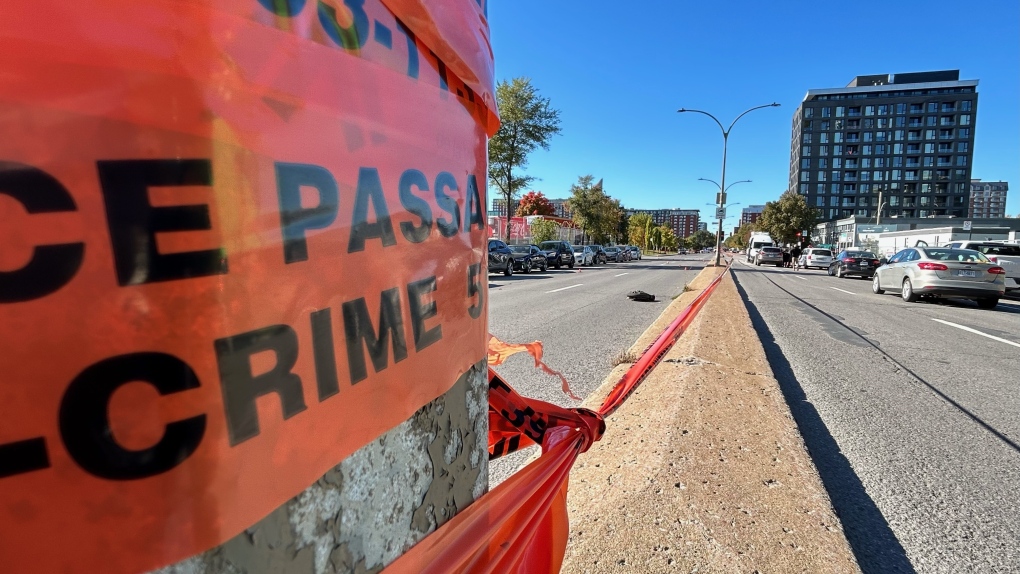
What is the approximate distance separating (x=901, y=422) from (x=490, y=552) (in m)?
4.17

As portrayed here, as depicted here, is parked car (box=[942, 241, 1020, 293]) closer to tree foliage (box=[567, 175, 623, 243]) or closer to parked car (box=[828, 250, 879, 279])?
parked car (box=[828, 250, 879, 279])

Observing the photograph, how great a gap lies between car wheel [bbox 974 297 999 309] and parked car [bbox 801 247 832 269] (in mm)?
22135

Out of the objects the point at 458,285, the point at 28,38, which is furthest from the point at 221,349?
the point at 458,285

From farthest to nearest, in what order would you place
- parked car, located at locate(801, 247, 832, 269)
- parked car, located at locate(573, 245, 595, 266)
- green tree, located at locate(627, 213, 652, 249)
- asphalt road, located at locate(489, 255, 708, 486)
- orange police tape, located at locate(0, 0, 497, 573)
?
green tree, located at locate(627, 213, 652, 249) < parked car, located at locate(801, 247, 832, 269) < parked car, located at locate(573, 245, 595, 266) < asphalt road, located at locate(489, 255, 708, 486) < orange police tape, located at locate(0, 0, 497, 573)

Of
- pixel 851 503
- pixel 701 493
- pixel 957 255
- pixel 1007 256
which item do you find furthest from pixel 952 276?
pixel 701 493

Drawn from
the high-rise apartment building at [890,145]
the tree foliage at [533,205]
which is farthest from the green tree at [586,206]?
the high-rise apartment building at [890,145]

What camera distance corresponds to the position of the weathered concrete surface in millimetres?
605

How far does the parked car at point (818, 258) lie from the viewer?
33.0 m

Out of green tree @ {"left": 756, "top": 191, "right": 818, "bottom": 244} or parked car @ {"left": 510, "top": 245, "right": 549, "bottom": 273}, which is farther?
green tree @ {"left": 756, "top": 191, "right": 818, "bottom": 244}

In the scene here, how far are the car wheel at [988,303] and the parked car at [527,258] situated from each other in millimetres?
16045

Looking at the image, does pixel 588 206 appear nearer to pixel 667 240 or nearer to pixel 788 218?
pixel 788 218

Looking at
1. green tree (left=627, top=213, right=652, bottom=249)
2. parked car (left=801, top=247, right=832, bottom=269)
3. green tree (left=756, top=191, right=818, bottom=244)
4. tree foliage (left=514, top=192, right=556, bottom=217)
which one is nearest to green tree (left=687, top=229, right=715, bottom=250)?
green tree (left=627, top=213, right=652, bottom=249)

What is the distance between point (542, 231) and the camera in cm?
4669

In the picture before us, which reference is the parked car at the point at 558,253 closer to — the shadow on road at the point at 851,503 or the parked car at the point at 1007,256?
the parked car at the point at 1007,256
